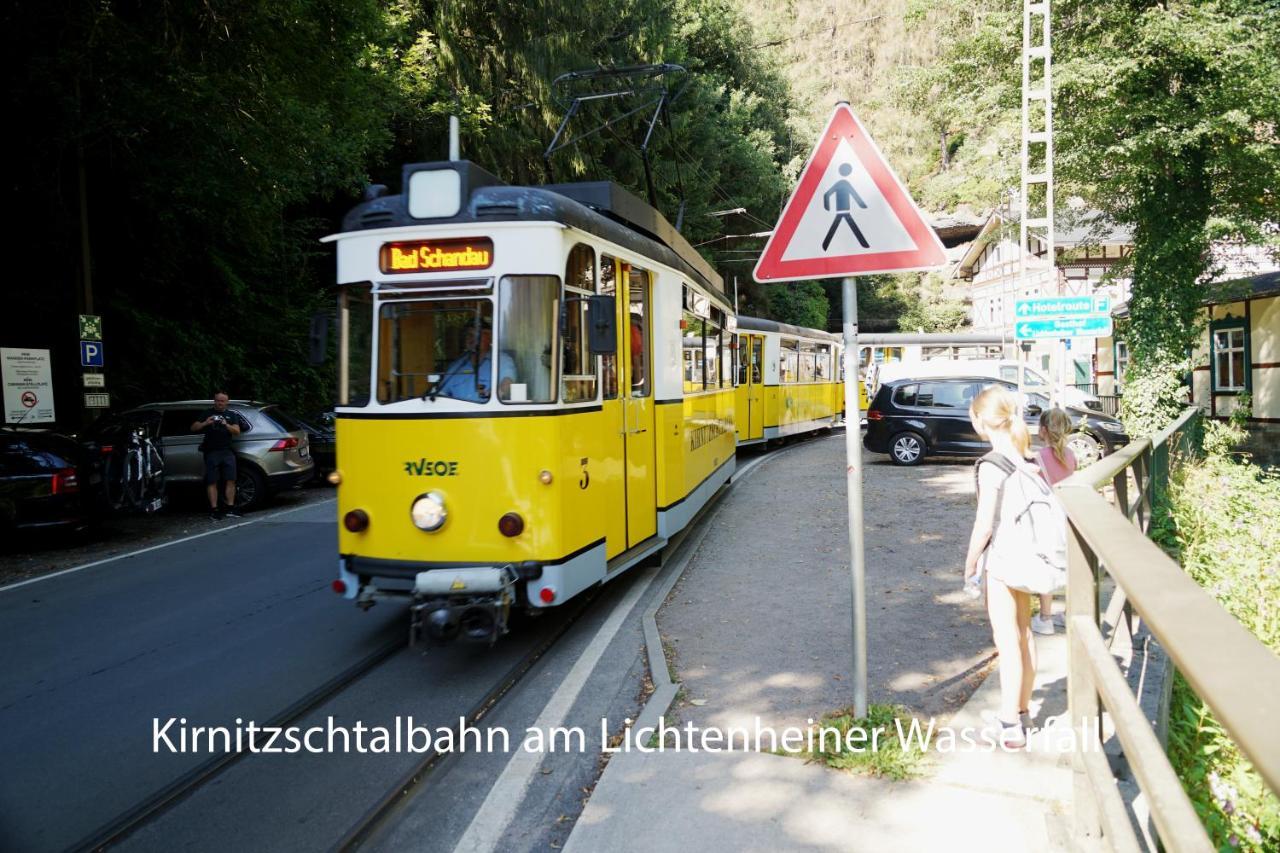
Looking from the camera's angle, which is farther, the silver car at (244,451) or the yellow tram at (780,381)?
the yellow tram at (780,381)

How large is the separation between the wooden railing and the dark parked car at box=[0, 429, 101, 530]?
37.0 feet

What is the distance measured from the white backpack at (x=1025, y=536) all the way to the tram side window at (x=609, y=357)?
3.22m

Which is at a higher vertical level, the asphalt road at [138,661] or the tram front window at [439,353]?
the tram front window at [439,353]

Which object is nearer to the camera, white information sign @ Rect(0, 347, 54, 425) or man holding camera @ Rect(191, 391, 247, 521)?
man holding camera @ Rect(191, 391, 247, 521)

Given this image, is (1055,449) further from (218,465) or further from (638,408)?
(218,465)

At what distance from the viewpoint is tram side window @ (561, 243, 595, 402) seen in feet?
20.8

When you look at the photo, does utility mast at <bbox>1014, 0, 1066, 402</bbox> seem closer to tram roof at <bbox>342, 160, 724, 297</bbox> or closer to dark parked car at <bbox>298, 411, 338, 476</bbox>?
tram roof at <bbox>342, 160, 724, 297</bbox>

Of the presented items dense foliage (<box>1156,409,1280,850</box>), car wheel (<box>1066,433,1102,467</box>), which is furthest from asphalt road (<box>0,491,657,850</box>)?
car wheel (<box>1066,433,1102,467</box>)

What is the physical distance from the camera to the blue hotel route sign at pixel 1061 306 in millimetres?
12727

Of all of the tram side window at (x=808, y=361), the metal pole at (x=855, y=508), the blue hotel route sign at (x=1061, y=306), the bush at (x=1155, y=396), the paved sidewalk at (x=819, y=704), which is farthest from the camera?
the tram side window at (x=808, y=361)

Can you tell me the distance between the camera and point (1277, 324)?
22.3 m

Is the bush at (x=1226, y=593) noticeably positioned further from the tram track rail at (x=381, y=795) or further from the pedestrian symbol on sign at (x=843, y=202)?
the tram track rail at (x=381, y=795)

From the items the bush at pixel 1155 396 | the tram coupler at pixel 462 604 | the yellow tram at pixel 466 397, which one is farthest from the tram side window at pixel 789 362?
the tram coupler at pixel 462 604

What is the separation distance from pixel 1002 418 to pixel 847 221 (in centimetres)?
128
